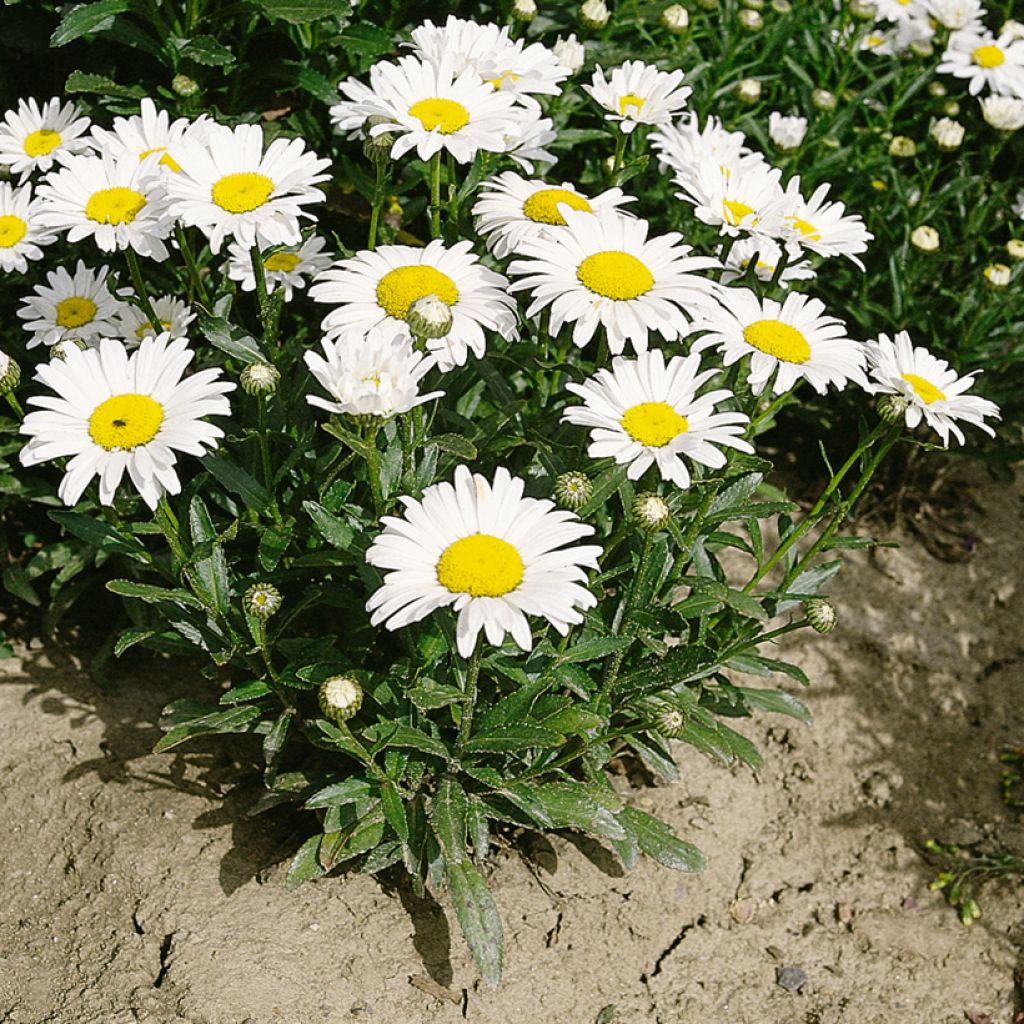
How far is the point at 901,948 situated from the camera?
11.9 feet

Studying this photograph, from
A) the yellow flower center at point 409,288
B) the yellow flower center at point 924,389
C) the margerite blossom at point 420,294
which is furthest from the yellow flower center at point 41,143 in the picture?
the yellow flower center at point 924,389

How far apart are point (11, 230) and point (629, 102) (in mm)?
1683

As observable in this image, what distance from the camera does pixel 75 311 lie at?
10.5 feet

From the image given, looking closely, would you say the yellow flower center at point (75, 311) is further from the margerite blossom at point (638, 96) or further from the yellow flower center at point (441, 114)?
the margerite blossom at point (638, 96)

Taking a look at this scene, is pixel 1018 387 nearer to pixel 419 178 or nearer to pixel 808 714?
pixel 808 714

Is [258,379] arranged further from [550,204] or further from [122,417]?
[550,204]

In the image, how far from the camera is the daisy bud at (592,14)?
3605mm

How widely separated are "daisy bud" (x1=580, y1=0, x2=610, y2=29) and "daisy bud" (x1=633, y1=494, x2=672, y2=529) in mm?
1690

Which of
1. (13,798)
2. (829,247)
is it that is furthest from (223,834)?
(829,247)

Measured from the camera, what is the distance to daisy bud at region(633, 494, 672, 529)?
2660 millimetres

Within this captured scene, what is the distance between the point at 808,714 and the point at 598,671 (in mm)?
706

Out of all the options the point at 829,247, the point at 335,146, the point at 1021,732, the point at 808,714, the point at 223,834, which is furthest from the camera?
the point at 1021,732

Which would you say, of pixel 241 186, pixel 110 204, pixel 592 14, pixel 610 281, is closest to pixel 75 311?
pixel 110 204

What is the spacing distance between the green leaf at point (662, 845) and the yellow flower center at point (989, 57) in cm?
329
